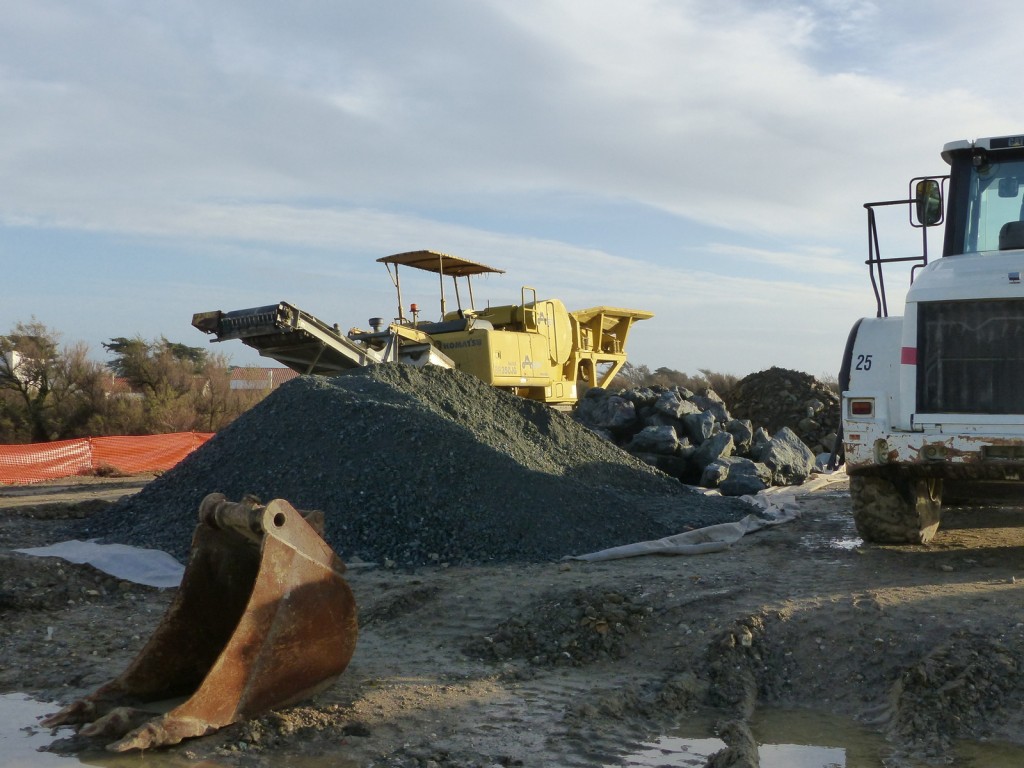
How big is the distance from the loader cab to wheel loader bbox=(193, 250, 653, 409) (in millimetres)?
7874

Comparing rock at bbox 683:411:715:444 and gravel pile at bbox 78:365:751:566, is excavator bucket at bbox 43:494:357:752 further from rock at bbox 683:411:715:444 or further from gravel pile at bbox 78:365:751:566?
rock at bbox 683:411:715:444

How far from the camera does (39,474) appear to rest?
57.5 ft

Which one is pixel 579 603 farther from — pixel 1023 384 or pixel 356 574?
pixel 1023 384

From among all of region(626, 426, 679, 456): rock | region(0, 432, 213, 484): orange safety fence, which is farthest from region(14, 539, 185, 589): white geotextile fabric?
region(0, 432, 213, 484): orange safety fence

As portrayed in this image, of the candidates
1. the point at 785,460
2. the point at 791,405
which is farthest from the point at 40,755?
the point at 791,405

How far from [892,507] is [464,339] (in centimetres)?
844

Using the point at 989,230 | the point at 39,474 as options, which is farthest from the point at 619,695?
the point at 39,474

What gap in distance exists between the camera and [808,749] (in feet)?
14.0

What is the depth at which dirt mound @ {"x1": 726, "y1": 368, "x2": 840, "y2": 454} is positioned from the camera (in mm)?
18906

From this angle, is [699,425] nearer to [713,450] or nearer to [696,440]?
[696,440]

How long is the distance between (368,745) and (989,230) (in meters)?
6.16

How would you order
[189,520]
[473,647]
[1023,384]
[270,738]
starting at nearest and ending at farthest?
[270,738], [473,647], [1023,384], [189,520]

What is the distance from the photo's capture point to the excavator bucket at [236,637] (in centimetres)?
401

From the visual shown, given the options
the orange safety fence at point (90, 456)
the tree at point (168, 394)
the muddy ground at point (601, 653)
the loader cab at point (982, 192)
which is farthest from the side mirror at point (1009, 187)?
the tree at point (168, 394)
